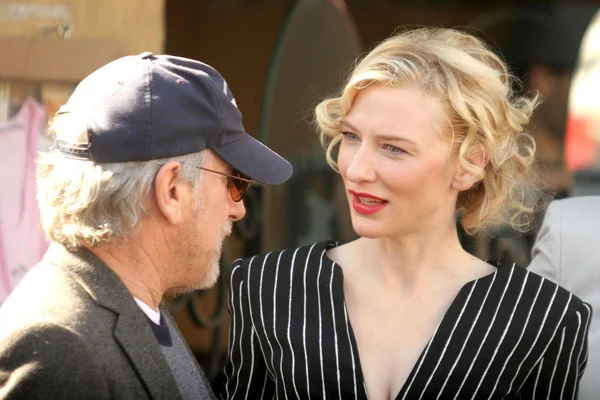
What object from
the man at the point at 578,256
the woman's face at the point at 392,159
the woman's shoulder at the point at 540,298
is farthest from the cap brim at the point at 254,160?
the man at the point at 578,256

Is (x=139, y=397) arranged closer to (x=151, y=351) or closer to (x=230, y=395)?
(x=151, y=351)

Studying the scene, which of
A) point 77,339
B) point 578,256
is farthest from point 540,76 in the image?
point 77,339

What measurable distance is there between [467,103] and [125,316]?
37.6 inches

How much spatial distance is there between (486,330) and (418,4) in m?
4.18

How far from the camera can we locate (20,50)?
276cm

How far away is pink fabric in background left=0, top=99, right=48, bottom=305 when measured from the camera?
280cm

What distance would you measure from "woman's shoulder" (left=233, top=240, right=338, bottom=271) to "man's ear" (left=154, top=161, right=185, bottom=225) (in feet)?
1.78

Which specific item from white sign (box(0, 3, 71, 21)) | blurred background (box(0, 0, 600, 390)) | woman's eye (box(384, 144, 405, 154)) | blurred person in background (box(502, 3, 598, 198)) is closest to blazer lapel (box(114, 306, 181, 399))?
A: woman's eye (box(384, 144, 405, 154))

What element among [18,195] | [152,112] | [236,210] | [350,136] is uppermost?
[152,112]

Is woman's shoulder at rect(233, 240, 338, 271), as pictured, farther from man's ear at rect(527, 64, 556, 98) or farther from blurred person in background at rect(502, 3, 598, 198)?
man's ear at rect(527, 64, 556, 98)

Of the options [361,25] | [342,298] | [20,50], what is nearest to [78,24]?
[20,50]

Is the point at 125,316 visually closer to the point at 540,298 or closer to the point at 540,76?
the point at 540,298

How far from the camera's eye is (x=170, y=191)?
178 centimetres

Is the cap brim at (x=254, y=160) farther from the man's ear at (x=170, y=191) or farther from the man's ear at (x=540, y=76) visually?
the man's ear at (x=540, y=76)
